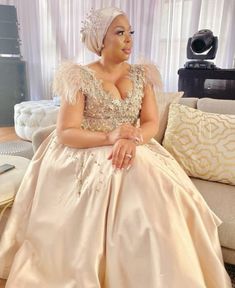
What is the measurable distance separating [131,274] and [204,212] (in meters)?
0.34

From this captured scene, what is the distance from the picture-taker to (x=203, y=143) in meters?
1.44

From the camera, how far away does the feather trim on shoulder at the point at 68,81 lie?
1.19m

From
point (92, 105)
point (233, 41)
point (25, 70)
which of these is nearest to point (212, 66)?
point (233, 41)

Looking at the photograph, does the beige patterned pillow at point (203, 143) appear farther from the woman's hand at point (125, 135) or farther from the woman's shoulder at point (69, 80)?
the woman's shoulder at point (69, 80)

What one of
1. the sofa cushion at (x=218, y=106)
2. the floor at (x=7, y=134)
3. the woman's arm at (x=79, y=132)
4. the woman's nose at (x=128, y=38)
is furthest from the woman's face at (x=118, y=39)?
the floor at (x=7, y=134)

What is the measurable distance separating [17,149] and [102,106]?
126 cm

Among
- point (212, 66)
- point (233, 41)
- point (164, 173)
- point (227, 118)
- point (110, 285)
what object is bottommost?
point (110, 285)

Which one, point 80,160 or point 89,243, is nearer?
point 89,243

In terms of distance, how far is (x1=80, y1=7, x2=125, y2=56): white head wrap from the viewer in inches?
47.9

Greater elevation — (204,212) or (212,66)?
(212,66)

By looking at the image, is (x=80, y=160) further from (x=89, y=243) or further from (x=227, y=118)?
(x=227, y=118)

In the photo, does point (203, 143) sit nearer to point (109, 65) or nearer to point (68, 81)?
point (109, 65)

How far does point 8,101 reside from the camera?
402cm

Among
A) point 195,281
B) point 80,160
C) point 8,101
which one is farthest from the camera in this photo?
point 8,101
